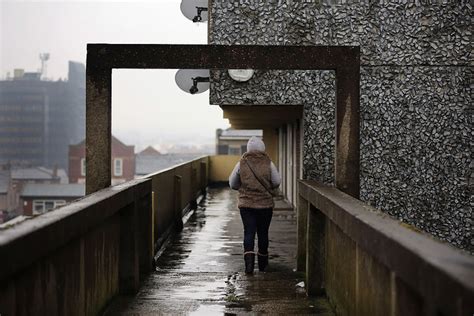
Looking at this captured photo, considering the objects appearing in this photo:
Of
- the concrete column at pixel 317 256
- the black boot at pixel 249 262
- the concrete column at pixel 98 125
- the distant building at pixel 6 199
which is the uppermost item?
the concrete column at pixel 98 125

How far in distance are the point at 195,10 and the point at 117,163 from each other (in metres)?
92.3

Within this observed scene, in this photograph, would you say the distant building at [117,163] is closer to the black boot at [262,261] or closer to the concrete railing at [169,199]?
the concrete railing at [169,199]

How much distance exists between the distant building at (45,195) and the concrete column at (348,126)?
76.6 metres

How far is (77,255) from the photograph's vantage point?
5.46 meters

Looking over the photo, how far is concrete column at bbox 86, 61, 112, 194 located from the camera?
7863mm

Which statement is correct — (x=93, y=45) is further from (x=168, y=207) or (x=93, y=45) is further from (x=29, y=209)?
(x=29, y=209)

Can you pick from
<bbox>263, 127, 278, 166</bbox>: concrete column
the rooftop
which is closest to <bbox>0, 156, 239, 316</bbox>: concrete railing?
<bbox>263, 127, 278, 166</bbox>: concrete column

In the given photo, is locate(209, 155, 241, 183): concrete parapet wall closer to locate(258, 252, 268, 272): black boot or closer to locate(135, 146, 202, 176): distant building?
locate(258, 252, 268, 272): black boot

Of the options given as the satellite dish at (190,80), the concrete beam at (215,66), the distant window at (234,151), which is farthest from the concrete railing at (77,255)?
the distant window at (234,151)

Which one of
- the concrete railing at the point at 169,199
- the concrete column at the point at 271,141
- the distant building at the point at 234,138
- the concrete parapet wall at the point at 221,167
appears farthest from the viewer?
the distant building at the point at 234,138

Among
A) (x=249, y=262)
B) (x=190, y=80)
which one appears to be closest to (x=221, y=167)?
(x=190, y=80)

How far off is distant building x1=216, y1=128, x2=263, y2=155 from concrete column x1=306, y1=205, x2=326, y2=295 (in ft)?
82.7

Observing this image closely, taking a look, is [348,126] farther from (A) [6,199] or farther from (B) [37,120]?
(B) [37,120]

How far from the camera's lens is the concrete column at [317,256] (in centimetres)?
757
